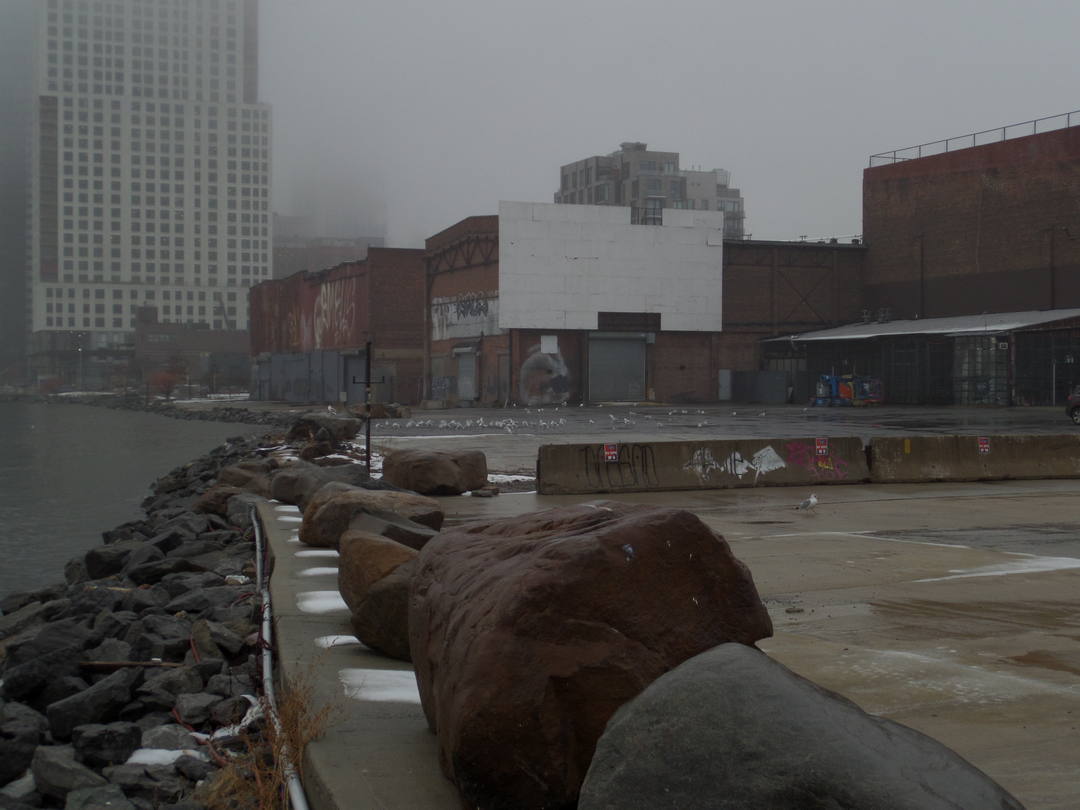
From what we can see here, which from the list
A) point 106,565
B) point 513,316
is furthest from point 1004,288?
point 106,565

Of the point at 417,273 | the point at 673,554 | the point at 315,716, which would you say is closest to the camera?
the point at 673,554

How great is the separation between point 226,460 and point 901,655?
27.3 meters

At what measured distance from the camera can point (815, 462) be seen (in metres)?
19.4

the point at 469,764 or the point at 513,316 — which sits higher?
the point at 513,316

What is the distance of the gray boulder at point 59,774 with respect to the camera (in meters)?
6.03

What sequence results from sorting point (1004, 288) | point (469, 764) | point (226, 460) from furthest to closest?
point (1004, 288) → point (226, 460) → point (469, 764)

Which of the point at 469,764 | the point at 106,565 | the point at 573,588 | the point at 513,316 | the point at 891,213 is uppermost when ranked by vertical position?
the point at 891,213

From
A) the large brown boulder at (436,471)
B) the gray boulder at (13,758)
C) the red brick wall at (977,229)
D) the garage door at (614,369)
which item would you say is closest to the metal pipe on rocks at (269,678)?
the gray boulder at (13,758)

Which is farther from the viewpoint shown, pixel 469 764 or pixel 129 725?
pixel 129 725

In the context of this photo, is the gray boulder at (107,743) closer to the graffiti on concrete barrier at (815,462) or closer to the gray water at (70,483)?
the gray water at (70,483)

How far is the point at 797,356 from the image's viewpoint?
71.4m

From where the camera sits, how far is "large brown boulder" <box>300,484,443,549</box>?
1065 centimetres

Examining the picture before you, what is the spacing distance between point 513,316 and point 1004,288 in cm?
2647

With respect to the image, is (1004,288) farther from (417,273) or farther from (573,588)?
(573,588)
